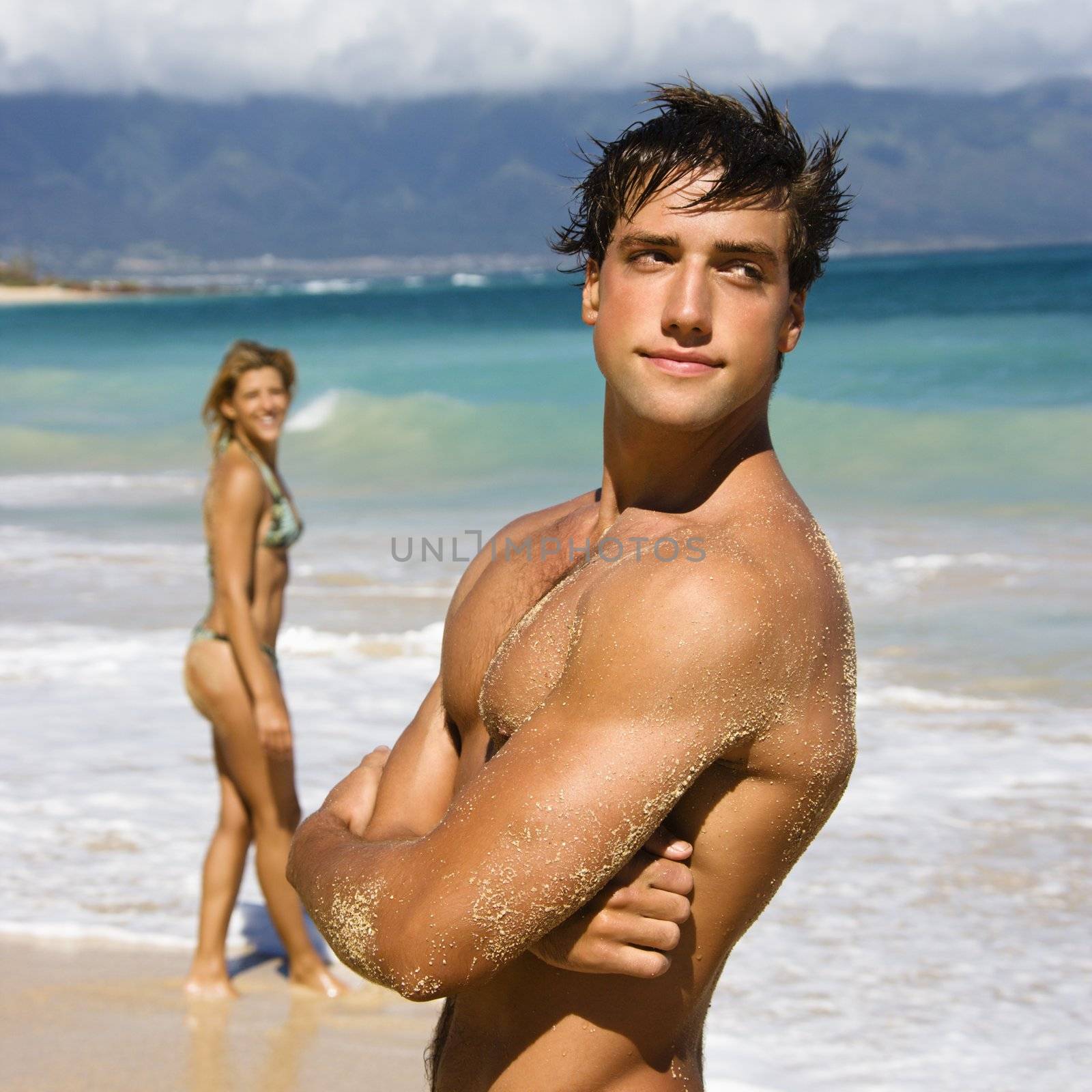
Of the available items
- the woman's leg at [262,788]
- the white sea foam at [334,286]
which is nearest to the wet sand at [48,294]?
the white sea foam at [334,286]

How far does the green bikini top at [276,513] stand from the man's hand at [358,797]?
2.96 metres

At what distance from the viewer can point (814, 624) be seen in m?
1.59

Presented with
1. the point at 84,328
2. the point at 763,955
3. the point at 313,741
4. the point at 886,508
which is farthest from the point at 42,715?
the point at 84,328

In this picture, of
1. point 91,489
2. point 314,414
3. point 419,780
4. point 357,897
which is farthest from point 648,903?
point 314,414

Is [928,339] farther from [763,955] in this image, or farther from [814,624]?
[814,624]

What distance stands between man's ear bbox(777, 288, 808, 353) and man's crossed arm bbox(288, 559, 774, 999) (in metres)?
0.39

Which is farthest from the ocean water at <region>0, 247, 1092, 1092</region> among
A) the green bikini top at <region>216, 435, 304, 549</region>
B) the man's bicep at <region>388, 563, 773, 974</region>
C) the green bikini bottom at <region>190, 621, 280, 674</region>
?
the man's bicep at <region>388, 563, 773, 974</region>

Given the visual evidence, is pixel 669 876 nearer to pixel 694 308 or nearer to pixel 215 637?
pixel 694 308

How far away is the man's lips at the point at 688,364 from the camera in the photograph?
66.2 inches

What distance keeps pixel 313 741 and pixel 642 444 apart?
5.41 metres

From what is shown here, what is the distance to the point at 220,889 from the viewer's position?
4.64 meters

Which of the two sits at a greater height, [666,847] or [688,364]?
[688,364]

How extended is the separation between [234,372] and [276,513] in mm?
547

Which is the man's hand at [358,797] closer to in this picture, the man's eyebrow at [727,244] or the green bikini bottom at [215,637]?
the man's eyebrow at [727,244]
